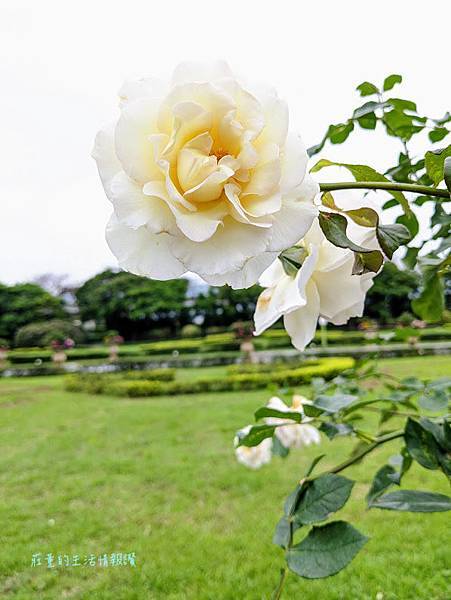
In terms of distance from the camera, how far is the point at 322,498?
0.37 m

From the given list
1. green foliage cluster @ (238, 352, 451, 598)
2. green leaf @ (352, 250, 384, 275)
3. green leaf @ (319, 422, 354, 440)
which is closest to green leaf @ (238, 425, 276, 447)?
green foliage cluster @ (238, 352, 451, 598)

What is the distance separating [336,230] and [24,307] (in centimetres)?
1625

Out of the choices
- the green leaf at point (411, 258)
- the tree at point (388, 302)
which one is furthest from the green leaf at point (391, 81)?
the tree at point (388, 302)

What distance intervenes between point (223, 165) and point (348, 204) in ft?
0.32

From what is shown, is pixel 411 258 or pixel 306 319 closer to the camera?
pixel 306 319

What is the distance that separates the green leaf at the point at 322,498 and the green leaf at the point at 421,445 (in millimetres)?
89

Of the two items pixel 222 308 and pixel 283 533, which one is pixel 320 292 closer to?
pixel 283 533

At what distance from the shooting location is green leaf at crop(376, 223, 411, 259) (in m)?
0.24

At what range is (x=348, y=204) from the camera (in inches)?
10.2

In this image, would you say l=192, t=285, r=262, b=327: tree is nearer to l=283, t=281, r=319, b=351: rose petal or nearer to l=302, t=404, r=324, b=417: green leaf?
l=302, t=404, r=324, b=417: green leaf

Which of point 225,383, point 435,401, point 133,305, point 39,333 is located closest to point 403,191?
point 435,401

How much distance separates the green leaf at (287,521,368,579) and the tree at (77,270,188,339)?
1553 cm

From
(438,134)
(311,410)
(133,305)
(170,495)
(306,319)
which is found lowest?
(133,305)

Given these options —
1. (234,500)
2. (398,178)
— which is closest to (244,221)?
(398,178)
